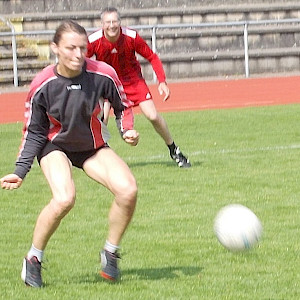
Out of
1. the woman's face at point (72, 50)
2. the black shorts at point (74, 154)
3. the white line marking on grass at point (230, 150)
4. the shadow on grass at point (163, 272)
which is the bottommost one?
the white line marking on grass at point (230, 150)

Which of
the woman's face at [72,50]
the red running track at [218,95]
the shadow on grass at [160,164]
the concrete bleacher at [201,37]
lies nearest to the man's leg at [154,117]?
the shadow on grass at [160,164]

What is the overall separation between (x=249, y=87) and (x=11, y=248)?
49.7 ft

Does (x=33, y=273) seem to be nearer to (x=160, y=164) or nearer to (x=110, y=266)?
(x=110, y=266)

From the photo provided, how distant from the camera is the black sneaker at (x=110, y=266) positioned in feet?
20.5

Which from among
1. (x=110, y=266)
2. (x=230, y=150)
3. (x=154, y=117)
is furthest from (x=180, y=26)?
(x=110, y=266)

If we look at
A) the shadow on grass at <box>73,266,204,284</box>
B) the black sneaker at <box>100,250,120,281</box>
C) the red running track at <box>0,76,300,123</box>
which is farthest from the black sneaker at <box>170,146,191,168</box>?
the red running track at <box>0,76,300,123</box>

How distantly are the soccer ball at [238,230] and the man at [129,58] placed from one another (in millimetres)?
4276

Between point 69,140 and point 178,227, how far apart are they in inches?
78.0

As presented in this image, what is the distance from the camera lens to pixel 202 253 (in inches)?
274

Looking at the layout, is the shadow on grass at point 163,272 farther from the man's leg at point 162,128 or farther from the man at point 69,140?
the man's leg at point 162,128

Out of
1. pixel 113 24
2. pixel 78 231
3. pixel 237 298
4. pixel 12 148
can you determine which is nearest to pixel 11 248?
pixel 78 231

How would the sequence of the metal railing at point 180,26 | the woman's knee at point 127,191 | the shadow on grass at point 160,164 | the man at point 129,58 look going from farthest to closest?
the metal railing at point 180,26 < the shadow on grass at point 160,164 < the man at point 129,58 < the woman's knee at point 127,191

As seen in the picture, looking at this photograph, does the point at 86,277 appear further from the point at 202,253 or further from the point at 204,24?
the point at 204,24

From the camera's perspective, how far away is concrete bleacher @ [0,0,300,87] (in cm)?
2467
